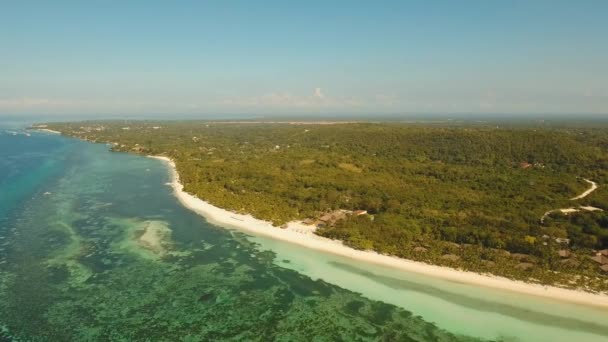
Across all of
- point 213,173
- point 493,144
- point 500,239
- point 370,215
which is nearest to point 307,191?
point 370,215

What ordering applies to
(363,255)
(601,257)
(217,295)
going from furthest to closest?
(363,255)
(601,257)
(217,295)

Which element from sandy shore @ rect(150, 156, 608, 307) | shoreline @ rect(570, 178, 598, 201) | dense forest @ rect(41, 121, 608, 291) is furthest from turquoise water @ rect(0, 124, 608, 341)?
shoreline @ rect(570, 178, 598, 201)

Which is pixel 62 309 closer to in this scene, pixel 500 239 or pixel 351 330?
pixel 351 330

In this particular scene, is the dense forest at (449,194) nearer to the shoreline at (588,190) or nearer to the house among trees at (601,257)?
the house among trees at (601,257)

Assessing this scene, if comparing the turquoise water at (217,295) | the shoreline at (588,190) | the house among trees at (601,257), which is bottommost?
the turquoise water at (217,295)

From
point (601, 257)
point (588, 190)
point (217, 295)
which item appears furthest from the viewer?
point (588, 190)

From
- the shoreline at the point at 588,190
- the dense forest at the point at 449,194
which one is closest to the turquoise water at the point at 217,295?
the dense forest at the point at 449,194

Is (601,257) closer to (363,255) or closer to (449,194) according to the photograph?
(363,255)

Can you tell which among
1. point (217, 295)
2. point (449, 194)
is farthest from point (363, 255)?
point (449, 194)
